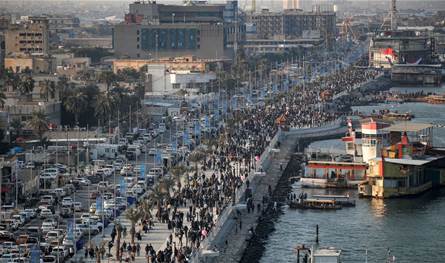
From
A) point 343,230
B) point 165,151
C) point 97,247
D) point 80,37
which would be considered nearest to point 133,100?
point 165,151

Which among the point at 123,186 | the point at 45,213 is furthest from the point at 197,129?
the point at 45,213

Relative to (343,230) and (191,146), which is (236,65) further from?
(343,230)

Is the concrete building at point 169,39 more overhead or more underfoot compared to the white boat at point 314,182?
more overhead

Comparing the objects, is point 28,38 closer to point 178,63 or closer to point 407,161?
point 178,63

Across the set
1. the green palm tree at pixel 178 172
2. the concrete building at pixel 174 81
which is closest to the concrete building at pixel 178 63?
the concrete building at pixel 174 81

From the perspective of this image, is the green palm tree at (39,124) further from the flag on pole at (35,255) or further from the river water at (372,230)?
the flag on pole at (35,255)
